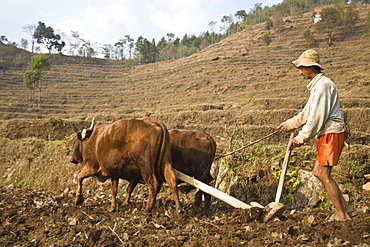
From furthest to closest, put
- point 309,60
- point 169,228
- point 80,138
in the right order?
point 80,138
point 169,228
point 309,60

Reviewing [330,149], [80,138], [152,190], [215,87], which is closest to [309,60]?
[330,149]

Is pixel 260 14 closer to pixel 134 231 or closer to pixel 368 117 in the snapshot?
pixel 368 117

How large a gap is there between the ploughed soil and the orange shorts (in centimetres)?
83

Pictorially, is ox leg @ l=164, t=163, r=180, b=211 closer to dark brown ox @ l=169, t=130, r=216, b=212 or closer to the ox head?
dark brown ox @ l=169, t=130, r=216, b=212

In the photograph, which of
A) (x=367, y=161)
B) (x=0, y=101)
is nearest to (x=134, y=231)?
(x=367, y=161)

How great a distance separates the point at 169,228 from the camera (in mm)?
4824

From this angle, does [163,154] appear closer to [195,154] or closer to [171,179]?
[171,179]

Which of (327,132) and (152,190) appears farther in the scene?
(152,190)

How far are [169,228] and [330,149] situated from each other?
263 cm

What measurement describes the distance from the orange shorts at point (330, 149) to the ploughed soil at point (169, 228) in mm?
827

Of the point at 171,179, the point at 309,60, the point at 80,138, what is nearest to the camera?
the point at 309,60

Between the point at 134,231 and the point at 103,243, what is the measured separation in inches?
22.6

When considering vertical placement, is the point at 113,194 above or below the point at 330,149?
below

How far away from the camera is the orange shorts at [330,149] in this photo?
4.21 meters
